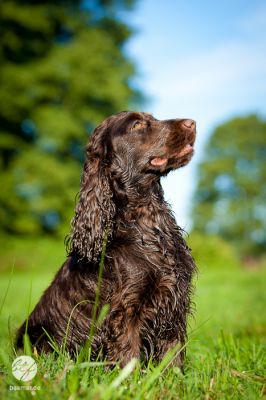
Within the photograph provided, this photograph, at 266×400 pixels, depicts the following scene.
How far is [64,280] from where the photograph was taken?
3.06 metres

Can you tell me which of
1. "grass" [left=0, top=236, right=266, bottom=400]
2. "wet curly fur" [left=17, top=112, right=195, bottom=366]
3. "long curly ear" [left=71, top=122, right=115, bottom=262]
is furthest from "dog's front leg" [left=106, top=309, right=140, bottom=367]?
"long curly ear" [left=71, top=122, right=115, bottom=262]

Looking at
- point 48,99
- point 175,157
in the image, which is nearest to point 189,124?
point 175,157

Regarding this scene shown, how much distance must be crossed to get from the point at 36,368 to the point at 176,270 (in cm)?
119

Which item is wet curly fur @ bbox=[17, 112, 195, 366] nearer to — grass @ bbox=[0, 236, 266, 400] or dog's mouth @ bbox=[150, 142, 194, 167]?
dog's mouth @ bbox=[150, 142, 194, 167]

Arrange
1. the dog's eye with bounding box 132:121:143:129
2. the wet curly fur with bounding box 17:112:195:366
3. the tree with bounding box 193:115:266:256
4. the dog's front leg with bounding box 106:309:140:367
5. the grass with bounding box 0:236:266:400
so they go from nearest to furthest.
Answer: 1. the grass with bounding box 0:236:266:400
2. the dog's front leg with bounding box 106:309:140:367
3. the wet curly fur with bounding box 17:112:195:366
4. the dog's eye with bounding box 132:121:143:129
5. the tree with bounding box 193:115:266:256

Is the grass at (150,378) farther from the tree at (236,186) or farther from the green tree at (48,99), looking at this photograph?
the tree at (236,186)

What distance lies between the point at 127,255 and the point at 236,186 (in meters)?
36.4

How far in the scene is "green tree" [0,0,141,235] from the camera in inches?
806

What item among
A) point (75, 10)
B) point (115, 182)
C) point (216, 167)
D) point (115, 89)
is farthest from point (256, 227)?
point (115, 182)

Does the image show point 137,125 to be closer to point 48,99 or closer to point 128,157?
point 128,157

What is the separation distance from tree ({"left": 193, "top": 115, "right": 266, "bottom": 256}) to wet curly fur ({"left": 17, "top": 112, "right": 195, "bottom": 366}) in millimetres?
34333

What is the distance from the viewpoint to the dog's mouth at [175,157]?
3.29 meters

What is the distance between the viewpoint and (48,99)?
2245cm

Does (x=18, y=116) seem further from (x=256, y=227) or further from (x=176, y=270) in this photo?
(x=256, y=227)
